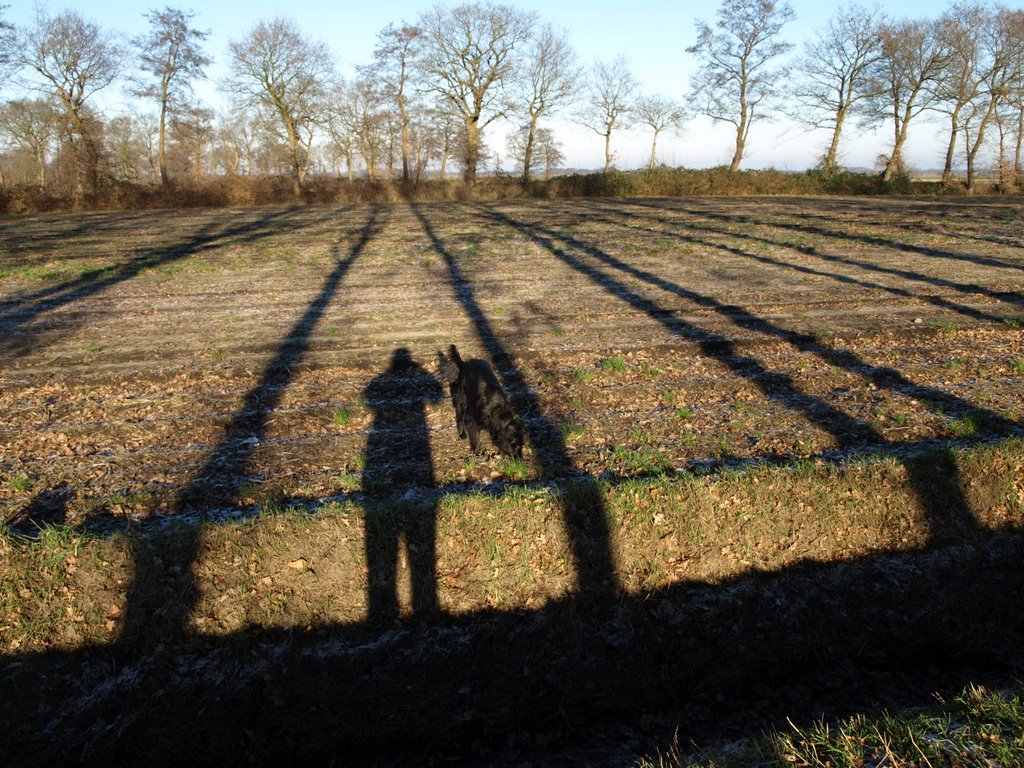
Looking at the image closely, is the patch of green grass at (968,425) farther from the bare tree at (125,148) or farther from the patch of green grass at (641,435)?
the bare tree at (125,148)

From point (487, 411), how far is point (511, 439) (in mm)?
343

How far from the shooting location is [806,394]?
7.33 meters

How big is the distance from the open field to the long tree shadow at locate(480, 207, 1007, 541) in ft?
0.11

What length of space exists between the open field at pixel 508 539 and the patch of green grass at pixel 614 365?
0.04 meters

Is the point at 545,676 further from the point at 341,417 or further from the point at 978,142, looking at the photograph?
the point at 978,142

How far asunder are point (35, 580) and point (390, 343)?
5.52 m

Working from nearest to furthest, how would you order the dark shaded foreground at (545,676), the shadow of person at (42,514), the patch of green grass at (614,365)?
the dark shaded foreground at (545,676) → the shadow of person at (42,514) → the patch of green grass at (614,365)

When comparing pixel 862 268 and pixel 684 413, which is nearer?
pixel 684 413

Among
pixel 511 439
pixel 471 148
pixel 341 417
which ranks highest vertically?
pixel 471 148

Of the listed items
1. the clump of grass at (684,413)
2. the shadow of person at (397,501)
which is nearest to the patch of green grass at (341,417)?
the shadow of person at (397,501)

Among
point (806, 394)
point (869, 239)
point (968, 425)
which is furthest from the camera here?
point (869, 239)

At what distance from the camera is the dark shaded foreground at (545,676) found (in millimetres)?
3988

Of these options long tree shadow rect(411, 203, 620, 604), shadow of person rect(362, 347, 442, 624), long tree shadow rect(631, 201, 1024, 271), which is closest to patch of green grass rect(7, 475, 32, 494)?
shadow of person rect(362, 347, 442, 624)

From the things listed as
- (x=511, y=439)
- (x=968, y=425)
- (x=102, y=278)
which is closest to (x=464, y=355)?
(x=511, y=439)
